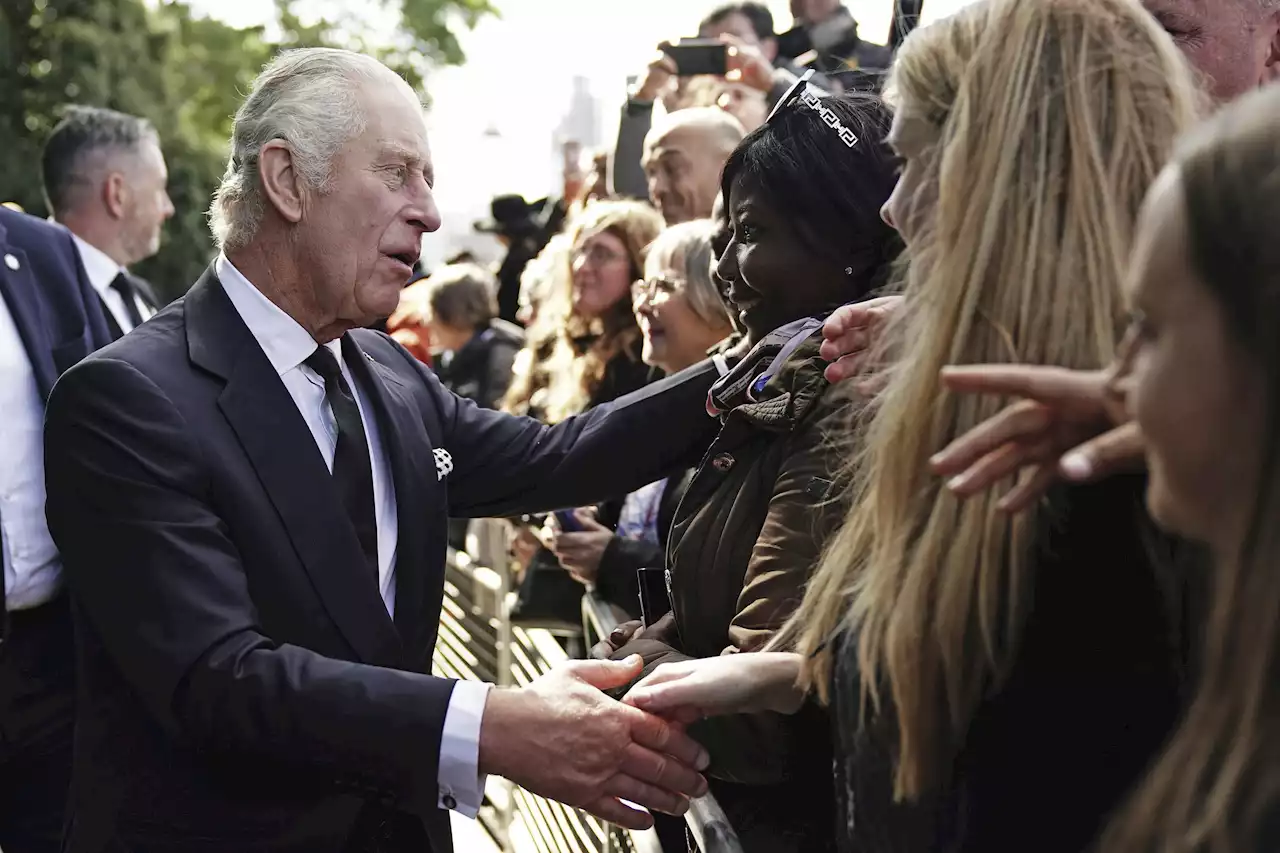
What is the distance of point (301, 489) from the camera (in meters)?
2.24

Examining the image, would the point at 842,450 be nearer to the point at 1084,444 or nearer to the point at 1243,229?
the point at 1084,444

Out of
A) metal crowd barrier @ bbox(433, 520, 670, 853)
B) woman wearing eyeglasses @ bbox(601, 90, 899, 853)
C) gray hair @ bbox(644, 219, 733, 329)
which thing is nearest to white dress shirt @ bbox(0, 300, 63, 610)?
metal crowd barrier @ bbox(433, 520, 670, 853)

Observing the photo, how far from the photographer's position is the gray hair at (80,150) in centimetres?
518

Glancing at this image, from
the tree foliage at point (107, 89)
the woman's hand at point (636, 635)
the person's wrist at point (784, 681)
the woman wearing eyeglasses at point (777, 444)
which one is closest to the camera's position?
the person's wrist at point (784, 681)

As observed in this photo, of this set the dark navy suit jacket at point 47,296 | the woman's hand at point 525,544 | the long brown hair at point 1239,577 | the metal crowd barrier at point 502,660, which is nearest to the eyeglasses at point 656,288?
the metal crowd barrier at point 502,660

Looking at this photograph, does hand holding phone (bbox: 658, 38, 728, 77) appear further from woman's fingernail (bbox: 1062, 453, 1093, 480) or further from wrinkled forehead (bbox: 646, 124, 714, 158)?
woman's fingernail (bbox: 1062, 453, 1093, 480)

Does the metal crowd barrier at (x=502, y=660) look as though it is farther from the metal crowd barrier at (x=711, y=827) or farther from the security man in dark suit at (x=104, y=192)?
the security man in dark suit at (x=104, y=192)

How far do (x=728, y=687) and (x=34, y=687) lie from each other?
2.17 metres

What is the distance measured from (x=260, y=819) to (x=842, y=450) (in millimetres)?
1128

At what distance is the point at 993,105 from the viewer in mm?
1468

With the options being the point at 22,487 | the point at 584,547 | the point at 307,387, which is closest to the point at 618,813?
the point at 307,387

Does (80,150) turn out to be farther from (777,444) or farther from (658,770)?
(658,770)

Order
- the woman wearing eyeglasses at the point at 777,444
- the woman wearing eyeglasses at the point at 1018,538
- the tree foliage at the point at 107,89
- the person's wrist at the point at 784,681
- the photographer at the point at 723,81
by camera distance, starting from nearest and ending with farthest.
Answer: the woman wearing eyeglasses at the point at 1018,538 → the person's wrist at the point at 784,681 → the woman wearing eyeglasses at the point at 777,444 → the photographer at the point at 723,81 → the tree foliage at the point at 107,89

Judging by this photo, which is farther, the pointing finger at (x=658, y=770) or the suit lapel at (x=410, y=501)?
the suit lapel at (x=410, y=501)
